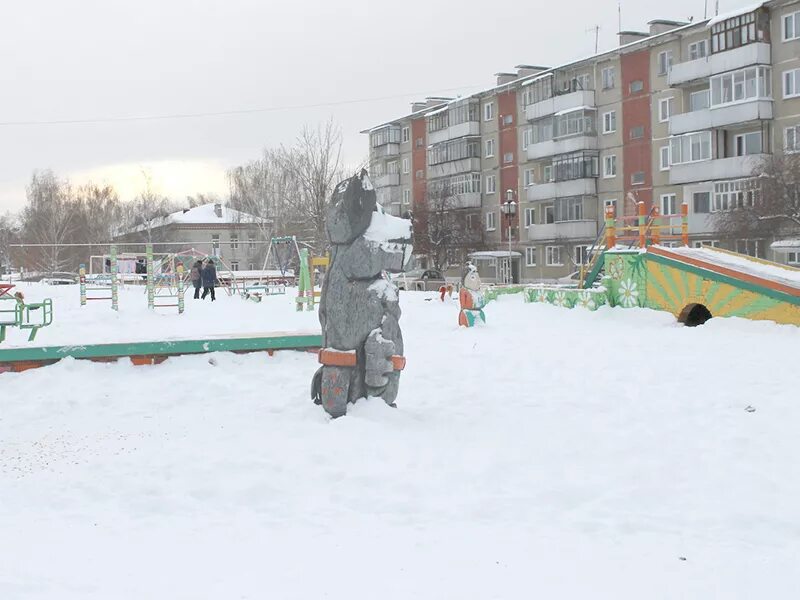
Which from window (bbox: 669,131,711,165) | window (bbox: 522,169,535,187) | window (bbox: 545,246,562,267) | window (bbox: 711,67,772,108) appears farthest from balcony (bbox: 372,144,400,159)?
window (bbox: 711,67,772,108)

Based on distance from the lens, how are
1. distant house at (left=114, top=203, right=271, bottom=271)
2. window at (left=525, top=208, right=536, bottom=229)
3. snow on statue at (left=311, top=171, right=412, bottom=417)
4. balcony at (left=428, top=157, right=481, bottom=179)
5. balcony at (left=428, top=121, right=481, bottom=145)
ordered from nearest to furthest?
snow on statue at (left=311, top=171, right=412, bottom=417) < window at (left=525, top=208, right=536, bottom=229) < balcony at (left=428, top=121, right=481, bottom=145) < balcony at (left=428, top=157, right=481, bottom=179) < distant house at (left=114, top=203, right=271, bottom=271)

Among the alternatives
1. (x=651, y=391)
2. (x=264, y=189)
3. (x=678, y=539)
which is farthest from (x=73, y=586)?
(x=264, y=189)

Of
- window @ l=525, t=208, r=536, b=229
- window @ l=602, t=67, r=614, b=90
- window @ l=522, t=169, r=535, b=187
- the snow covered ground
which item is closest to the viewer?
the snow covered ground

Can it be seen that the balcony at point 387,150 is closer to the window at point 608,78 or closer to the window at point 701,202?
the window at point 608,78

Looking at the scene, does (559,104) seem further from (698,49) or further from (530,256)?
(530,256)

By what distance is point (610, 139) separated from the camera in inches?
1747

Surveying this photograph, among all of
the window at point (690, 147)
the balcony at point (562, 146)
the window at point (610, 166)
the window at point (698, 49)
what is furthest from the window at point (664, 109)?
the balcony at point (562, 146)

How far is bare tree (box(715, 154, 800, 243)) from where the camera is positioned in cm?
2930

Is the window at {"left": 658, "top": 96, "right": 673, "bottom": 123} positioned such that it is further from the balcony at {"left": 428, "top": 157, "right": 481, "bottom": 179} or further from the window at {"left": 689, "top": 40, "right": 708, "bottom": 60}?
the balcony at {"left": 428, "top": 157, "right": 481, "bottom": 179}

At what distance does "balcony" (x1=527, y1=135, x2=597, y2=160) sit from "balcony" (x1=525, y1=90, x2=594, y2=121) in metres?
1.65

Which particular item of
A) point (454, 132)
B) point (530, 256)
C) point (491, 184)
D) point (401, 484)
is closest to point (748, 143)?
point (530, 256)

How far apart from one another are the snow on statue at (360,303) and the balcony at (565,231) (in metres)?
38.1

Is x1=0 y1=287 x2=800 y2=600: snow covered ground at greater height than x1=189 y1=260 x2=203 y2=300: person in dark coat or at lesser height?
lesser

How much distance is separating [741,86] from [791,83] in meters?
1.97
